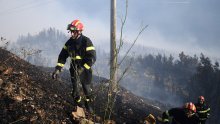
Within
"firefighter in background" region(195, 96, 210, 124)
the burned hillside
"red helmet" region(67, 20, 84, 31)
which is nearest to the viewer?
the burned hillside

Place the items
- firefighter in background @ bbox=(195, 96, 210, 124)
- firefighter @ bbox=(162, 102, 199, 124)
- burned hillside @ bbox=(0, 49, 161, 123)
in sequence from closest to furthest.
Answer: burned hillside @ bbox=(0, 49, 161, 123), firefighter @ bbox=(162, 102, 199, 124), firefighter in background @ bbox=(195, 96, 210, 124)

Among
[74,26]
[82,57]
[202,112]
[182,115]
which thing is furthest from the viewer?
[202,112]

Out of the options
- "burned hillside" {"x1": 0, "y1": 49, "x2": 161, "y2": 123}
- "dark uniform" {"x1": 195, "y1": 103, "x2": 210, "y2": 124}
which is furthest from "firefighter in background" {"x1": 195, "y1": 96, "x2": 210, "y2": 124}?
"burned hillside" {"x1": 0, "y1": 49, "x2": 161, "y2": 123}

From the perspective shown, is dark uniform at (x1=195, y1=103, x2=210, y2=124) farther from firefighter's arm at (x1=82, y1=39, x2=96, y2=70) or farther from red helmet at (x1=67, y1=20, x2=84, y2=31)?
red helmet at (x1=67, y1=20, x2=84, y2=31)

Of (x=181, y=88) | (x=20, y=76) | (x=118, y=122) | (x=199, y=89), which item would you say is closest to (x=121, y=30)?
(x=118, y=122)

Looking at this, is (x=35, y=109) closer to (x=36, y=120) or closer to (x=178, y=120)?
(x=36, y=120)

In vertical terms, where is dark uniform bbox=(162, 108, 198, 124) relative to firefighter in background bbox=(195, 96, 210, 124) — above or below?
above

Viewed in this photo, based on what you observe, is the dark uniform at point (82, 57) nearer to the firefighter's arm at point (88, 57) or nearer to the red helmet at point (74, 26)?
the firefighter's arm at point (88, 57)

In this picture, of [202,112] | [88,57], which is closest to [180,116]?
[202,112]

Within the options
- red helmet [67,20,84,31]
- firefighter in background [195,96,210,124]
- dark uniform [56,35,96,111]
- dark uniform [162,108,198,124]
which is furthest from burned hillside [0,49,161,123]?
firefighter in background [195,96,210,124]

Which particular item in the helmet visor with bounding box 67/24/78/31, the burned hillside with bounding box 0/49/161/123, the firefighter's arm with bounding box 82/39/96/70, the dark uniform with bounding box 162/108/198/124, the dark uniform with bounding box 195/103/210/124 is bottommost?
the dark uniform with bounding box 195/103/210/124

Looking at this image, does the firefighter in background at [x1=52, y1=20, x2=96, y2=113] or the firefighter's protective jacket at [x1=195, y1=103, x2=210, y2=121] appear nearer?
the firefighter in background at [x1=52, y1=20, x2=96, y2=113]

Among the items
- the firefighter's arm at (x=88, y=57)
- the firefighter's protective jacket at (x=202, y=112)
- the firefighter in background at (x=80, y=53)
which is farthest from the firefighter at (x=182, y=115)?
the firefighter's arm at (x=88, y=57)

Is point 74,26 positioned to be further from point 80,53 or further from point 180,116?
point 180,116
